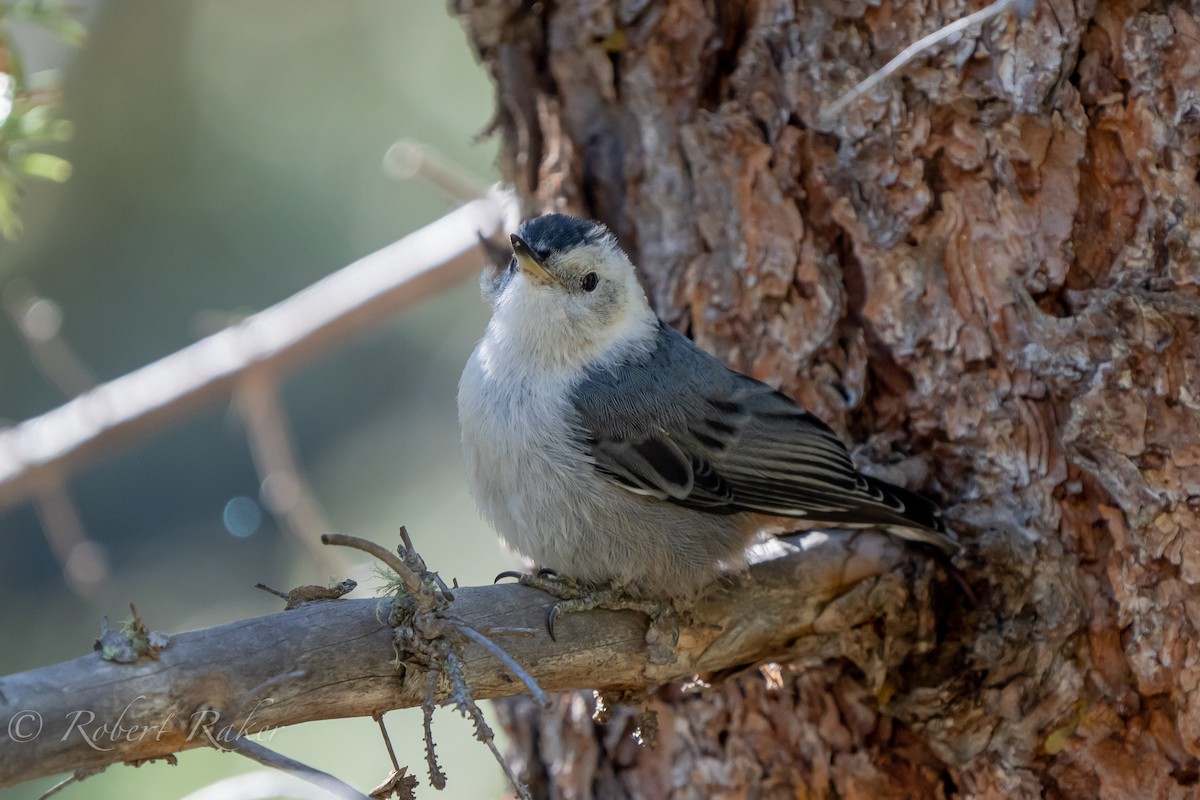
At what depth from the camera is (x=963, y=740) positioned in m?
2.52

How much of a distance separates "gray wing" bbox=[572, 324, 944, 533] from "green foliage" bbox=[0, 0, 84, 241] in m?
1.37

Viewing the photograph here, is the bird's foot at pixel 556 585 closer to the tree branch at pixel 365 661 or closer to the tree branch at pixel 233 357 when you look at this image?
the tree branch at pixel 365 661

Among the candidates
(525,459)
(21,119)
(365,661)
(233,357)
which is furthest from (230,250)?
(365,661)

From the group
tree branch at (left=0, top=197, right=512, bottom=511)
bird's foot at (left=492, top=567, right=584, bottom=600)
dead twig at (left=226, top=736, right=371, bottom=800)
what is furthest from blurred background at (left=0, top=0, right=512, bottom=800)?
dead twig at (left=226, top=736, right=371, bottom=800)

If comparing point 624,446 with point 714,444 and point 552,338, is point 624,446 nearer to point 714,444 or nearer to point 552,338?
point 714,444

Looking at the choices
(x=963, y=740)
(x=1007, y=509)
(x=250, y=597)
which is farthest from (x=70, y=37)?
(x=250, y=597)

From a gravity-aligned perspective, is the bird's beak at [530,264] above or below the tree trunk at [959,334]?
above

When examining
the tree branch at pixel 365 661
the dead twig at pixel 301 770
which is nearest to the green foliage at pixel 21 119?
the tree branch at pixel 365 661

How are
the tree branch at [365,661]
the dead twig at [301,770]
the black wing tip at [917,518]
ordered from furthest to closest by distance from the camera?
1. the black wing tip at [917,518]
2. the tree branch at [365,661]
3. the dead twig at [301,770]

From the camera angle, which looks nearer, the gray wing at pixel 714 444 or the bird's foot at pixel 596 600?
the bird's foot at pixel 596 600

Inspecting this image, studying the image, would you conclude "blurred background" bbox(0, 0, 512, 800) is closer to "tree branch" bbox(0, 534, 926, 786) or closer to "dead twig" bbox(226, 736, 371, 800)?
"tree branch" bbox(0, 534, 926, 786)

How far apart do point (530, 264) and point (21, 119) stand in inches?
48.4

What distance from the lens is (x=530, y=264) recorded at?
2.82 m

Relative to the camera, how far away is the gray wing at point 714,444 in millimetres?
2658
